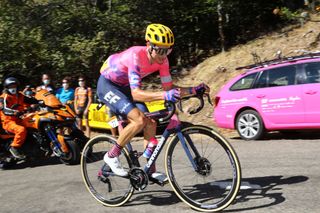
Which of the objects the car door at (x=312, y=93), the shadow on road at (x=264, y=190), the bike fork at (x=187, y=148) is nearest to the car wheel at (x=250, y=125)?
the car door at (x=312, y=93)

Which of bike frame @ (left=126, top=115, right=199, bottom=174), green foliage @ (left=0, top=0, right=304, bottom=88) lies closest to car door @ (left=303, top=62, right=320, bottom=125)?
bike frame @ (left=126, top=115, right=199, bottom=174)

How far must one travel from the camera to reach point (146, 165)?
5422mm

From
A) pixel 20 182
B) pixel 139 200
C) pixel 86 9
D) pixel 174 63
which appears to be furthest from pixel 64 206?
pixel 174 63

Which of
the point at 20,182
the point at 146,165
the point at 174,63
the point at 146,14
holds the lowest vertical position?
the point at 20,182

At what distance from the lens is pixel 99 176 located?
230 inches

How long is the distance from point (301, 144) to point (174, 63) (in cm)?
1172

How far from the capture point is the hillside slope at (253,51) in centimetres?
1595

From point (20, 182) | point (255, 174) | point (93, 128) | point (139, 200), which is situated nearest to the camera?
point (139, 200)

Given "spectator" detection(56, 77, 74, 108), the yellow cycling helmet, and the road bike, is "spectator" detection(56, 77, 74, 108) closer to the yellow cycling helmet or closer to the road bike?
the road bike

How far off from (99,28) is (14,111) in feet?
31.6

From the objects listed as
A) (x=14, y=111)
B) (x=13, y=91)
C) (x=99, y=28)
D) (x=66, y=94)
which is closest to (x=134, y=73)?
(x=14, y=111)

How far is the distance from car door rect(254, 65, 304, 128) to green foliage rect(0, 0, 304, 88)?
22.2ft

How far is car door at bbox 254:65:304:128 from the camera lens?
32.0 feet

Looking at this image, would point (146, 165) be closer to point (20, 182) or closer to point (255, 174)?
point (255, 174)
